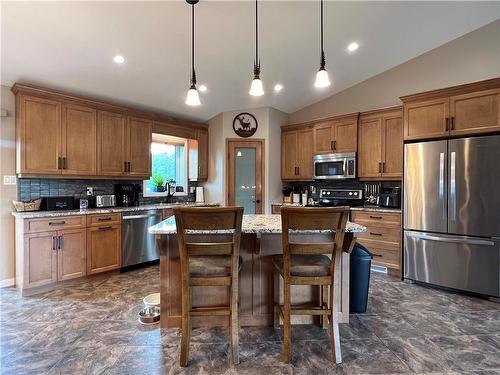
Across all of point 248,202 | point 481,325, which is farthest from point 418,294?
point 248,202

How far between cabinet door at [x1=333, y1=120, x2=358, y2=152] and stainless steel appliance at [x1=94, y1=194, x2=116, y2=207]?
144 inches

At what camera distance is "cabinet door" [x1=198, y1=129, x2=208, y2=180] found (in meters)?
5.36

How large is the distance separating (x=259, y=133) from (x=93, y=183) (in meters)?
2.87

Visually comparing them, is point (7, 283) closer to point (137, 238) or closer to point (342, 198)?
point (137, 238)

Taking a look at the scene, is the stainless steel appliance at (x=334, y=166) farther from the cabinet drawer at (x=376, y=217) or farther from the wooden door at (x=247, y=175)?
the wooden door at (x=247, y=175)

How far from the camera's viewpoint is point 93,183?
4.16 m

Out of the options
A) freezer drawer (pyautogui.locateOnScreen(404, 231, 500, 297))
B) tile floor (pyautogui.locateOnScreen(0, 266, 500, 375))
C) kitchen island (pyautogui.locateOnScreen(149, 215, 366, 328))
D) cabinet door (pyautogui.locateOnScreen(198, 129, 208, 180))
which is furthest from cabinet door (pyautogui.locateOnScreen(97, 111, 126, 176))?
freezer drawer (pyautogui.locateOnScreen(404, 231, 500, 297))

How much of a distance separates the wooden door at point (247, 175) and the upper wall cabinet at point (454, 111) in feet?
8.05

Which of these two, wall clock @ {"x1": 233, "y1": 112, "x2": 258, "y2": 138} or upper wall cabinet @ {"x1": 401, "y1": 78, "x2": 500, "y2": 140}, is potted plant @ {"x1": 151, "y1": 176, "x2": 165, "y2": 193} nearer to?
wall clock @ {"x1": 233, "y1": 112, "x2": 258, "y2": 138}

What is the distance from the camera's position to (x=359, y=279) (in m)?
2.73

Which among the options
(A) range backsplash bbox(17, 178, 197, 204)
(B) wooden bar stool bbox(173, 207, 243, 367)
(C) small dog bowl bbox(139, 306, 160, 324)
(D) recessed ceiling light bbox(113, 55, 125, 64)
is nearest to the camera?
(B) wooden bar stool bbox(173, 207, 243, 367)

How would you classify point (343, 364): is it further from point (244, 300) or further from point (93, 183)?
point (93, 183)

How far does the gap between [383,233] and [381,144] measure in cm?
136

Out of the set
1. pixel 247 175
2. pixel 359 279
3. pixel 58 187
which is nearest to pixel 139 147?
pixel 58 187
